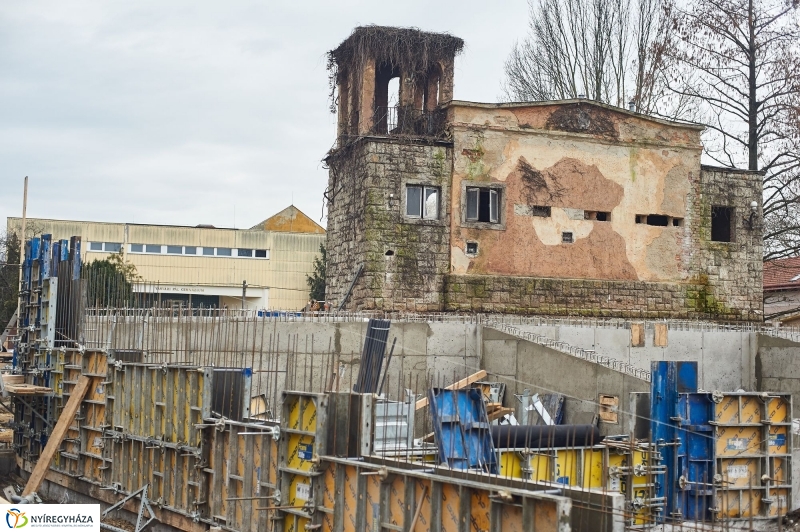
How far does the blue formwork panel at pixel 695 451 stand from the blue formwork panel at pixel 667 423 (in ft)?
0.23

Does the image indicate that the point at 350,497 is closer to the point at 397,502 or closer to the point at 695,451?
the point at 397,502

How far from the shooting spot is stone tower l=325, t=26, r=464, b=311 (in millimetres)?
23828

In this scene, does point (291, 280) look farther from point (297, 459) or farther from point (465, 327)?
point (297, 459)

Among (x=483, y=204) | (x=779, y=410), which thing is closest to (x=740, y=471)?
(x=779, y=410)

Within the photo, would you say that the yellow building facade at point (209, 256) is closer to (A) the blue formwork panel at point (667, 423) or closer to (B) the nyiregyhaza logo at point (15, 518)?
(A) the blue formwork panel at point (667, 423)

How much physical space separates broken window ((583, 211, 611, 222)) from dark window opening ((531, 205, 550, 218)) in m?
1.01

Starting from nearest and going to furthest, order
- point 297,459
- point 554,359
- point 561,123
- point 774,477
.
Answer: point 297,459, point 774,477, point 554,359, point 561,123

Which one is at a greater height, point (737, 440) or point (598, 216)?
point (598, 216)

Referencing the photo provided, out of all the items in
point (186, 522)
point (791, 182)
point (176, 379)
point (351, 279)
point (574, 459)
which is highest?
point (791, 182)

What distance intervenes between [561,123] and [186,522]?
1459cm

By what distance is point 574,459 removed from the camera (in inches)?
585

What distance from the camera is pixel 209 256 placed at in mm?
46531

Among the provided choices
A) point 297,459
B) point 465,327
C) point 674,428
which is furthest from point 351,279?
point 297,459

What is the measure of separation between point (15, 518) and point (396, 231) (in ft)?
42.7
